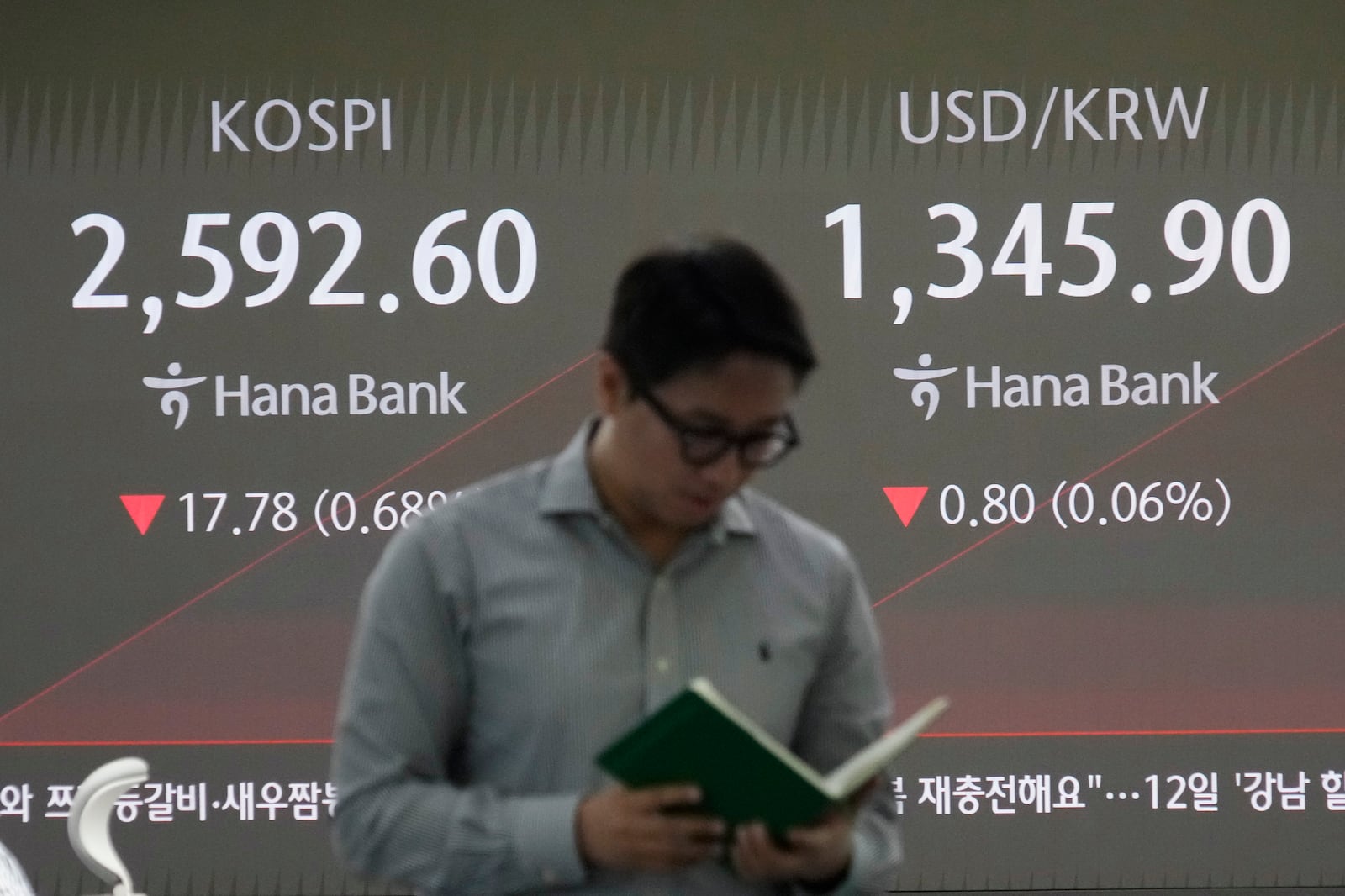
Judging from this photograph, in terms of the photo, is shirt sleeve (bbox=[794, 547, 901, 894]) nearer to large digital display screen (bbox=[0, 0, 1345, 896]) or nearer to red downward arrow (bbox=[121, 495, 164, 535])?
large digital display screen (bbox=[0, 0, 1345, 896])

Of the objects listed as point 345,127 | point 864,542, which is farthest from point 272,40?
point 864,542

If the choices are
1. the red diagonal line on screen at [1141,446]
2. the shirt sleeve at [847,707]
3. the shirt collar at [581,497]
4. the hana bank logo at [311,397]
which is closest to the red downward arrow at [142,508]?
the hana bank logo at [311,397]

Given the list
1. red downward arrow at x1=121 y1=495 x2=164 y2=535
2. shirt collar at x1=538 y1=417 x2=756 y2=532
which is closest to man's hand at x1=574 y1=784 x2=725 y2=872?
shirt collar at x1=538 y1=417 x2=756 y2=532

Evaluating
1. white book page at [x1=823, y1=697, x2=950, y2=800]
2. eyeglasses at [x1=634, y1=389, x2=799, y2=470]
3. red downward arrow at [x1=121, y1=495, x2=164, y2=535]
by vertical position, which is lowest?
white book page at [x1=823, y1=697, x2=950, y2=800]

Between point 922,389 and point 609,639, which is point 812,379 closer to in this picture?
point 922,389

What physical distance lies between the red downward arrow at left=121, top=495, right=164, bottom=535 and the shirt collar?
279 centimetres

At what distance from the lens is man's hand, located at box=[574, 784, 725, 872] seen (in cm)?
124

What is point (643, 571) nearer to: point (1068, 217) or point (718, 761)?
point (718, 761)

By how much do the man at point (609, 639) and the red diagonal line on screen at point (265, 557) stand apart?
2587mm

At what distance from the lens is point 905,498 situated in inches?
156

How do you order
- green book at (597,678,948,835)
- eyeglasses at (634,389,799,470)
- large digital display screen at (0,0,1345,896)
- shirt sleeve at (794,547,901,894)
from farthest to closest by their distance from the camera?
large digital display screen at (0,0,1345,896) → shirt sleeve at (794,547,901,894) → eyeglasses at (634,389,799,470) → green book at (597,678,948,835)

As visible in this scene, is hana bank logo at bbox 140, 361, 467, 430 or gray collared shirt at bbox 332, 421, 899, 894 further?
hana bank logo at bbox 140, 361, 467, 430

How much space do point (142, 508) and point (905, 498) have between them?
1905 mm

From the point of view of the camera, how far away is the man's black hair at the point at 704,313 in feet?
4.17
